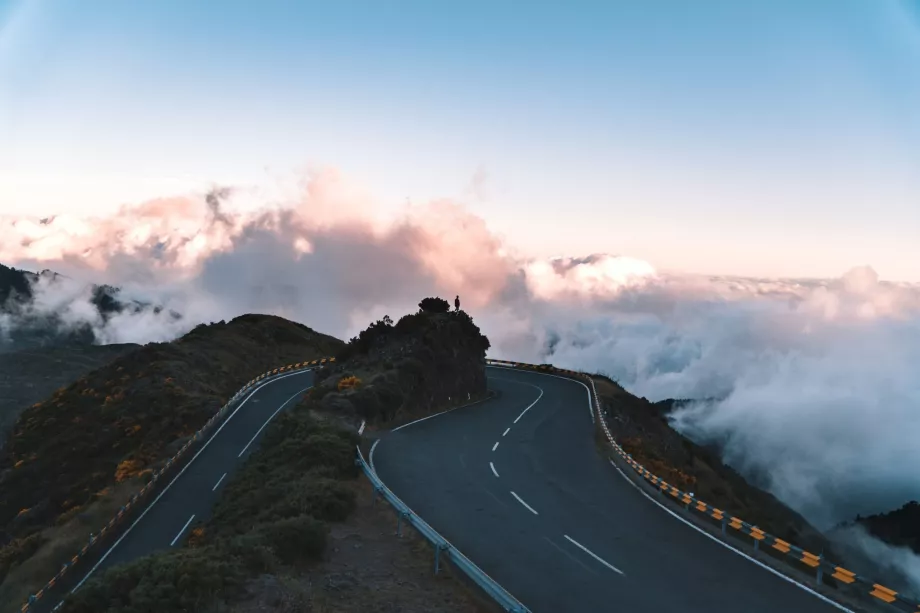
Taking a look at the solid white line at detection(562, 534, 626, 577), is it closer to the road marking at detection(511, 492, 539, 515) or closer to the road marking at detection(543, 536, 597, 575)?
the road marking at detection(543, 536, 597, 575)

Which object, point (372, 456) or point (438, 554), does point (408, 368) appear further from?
point (438, 554)

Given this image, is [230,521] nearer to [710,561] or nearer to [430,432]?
[710,561]

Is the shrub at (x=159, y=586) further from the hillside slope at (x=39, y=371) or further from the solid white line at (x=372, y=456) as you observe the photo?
the hillside slope at (x=39, y=371)

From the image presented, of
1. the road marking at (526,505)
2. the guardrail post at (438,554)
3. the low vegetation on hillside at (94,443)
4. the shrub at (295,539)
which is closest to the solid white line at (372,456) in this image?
the road marking at (526,505)

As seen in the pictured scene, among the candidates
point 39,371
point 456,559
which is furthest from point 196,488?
point 39,371

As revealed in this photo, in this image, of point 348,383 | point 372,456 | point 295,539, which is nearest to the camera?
point 295,539

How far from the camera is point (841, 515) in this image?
137 m

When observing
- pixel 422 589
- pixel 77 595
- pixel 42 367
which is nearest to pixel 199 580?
pixel 77 595

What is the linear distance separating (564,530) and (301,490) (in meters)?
7.56

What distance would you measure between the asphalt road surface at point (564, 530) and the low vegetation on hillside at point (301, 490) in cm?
265

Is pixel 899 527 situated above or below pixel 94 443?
above

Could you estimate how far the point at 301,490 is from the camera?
18.0 meters

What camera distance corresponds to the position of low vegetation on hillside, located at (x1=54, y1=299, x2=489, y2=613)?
10703mm

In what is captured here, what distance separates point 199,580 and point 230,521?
8251 millimetres
